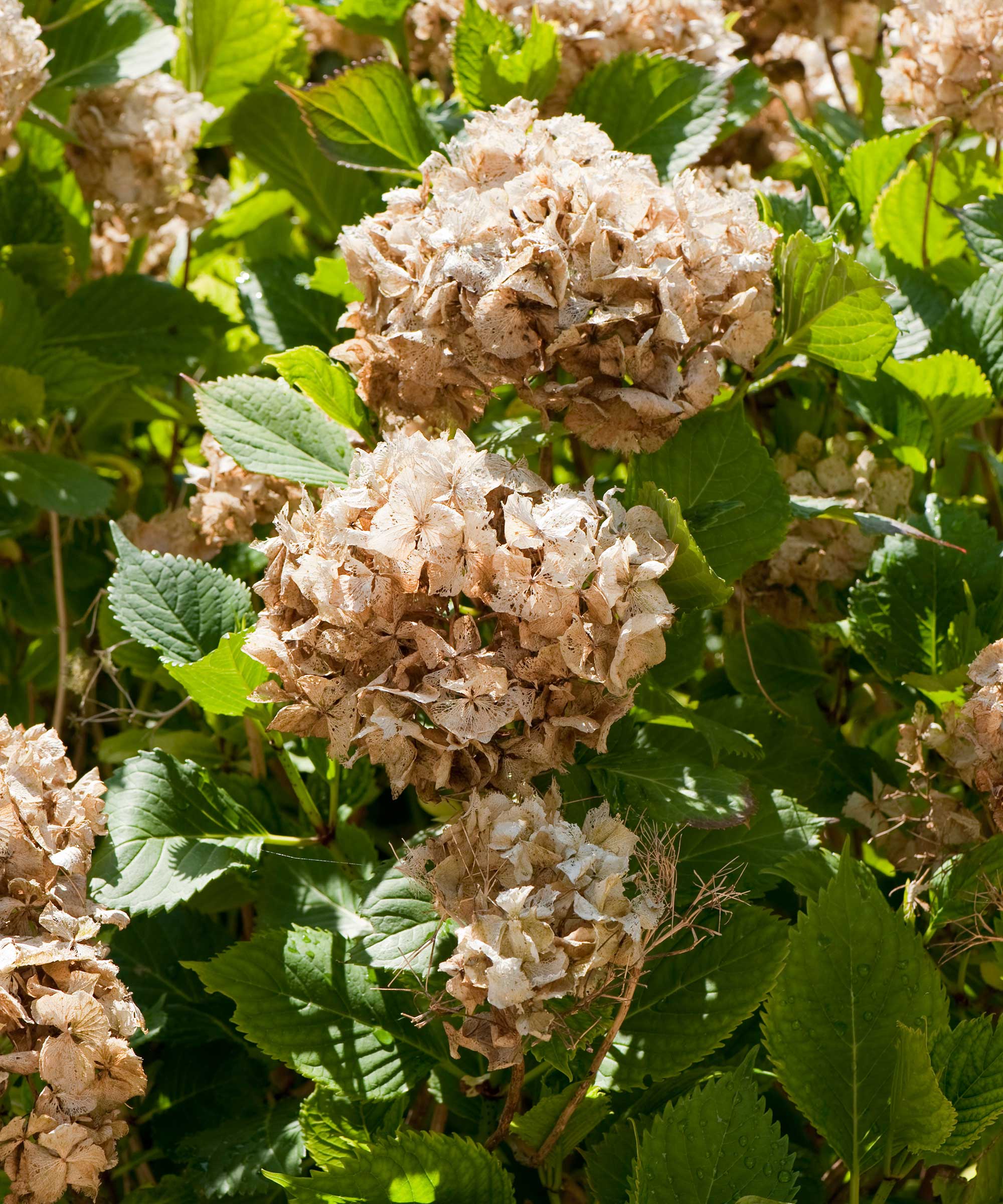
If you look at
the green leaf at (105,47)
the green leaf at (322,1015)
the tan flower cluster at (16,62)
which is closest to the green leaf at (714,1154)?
the green leaf at (322,1015)

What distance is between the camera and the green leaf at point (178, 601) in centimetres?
91

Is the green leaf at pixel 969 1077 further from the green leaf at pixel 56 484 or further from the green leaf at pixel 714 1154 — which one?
the green leaf at pixel 56 484

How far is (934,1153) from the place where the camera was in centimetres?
76

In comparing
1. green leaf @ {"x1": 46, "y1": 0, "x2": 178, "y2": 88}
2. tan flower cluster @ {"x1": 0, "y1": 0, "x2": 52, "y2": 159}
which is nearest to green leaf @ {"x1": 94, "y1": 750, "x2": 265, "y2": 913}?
tan flower cluster @ {"x1": 0, "y1": 0, "x2": 52, "y2": 159}

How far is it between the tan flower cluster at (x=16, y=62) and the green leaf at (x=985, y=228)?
76 cm

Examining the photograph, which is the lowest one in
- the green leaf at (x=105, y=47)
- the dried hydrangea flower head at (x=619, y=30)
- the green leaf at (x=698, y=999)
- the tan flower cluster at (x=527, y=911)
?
the green leaf at (x=698, y=999)

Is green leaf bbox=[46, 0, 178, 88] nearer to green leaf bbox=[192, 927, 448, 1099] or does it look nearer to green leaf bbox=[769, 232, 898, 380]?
green leaf bbox=[769, 232, 898, 380]

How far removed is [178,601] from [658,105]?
1.87 ft

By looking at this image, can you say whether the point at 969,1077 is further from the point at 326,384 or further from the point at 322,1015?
the point at 326,384

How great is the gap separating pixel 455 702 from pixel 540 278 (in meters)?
0.25

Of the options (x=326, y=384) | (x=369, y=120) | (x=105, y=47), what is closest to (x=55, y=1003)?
(x=326, y=384)

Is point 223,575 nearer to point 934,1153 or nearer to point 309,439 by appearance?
point 309,439

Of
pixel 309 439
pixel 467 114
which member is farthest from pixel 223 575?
pixel 467 114

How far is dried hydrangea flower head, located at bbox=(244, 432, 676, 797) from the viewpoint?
0.65 m
